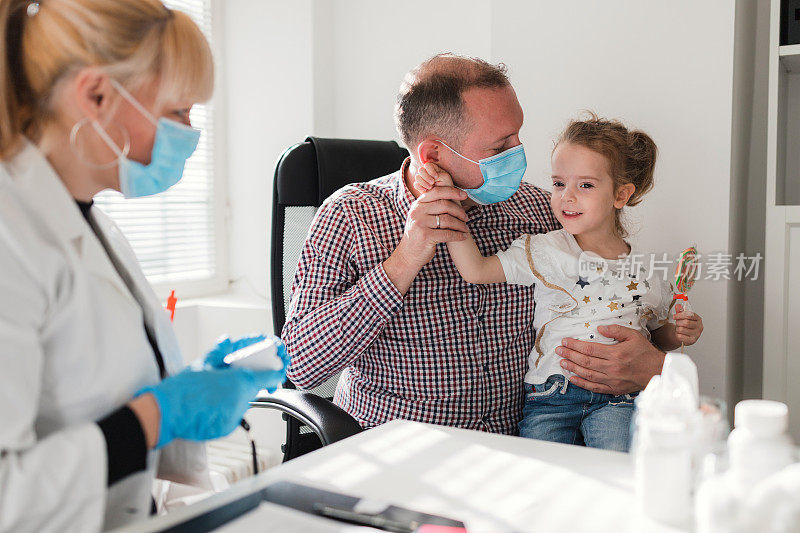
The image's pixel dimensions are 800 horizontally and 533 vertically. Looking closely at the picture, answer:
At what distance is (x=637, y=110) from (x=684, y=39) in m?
0.22

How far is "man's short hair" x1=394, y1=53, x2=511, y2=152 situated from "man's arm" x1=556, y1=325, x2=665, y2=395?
577mm

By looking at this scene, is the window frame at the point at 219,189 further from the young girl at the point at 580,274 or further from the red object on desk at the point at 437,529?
the red object on desk at the point at 437,529

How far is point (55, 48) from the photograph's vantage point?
39.0 inches

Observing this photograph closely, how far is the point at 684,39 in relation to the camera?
200cm

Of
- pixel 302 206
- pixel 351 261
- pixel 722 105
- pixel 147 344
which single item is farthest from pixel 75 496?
pixel 722 105

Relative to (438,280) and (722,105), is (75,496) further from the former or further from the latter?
(722,105)

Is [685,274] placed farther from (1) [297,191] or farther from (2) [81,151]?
(2) [81,151]

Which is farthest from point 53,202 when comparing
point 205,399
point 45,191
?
point 205,399

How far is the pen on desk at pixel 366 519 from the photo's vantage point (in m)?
0.87

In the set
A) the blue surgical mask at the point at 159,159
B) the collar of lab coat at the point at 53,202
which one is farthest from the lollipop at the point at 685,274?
the collar of lab coat at the point at 53,202

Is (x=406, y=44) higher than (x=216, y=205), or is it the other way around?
(x=406, y=44)

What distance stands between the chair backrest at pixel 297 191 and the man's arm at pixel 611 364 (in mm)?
710

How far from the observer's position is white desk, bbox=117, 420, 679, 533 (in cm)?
92

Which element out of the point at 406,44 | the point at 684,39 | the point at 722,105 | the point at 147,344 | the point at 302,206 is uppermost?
the point at 406,44
